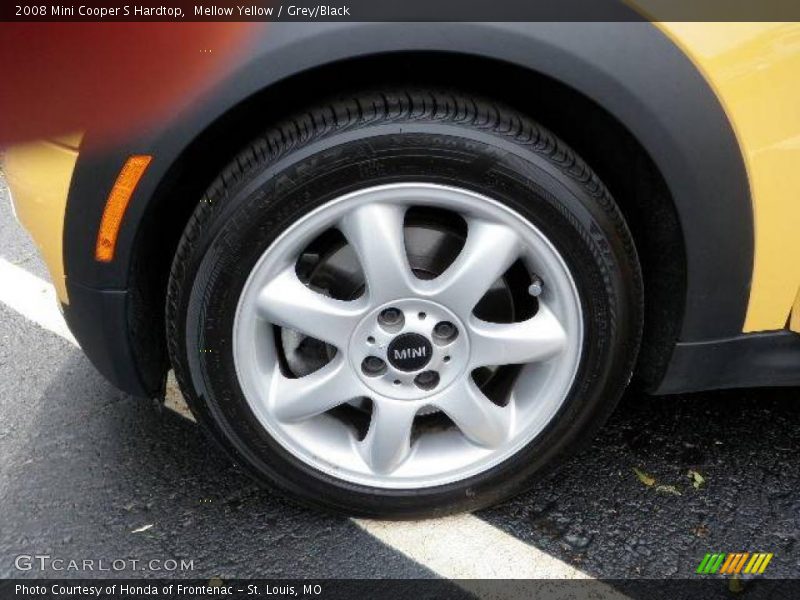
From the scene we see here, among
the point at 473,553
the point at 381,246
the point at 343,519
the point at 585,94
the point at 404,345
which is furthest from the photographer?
the point at 343,519

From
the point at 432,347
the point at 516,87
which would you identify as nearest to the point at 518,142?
the point at 516,87

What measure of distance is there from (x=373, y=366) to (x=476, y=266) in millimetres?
329

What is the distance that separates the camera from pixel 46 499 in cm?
204

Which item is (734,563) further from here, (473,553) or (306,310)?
(306,310)

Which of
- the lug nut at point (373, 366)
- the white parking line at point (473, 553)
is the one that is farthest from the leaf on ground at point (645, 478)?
the lug nut at point (373, 366)

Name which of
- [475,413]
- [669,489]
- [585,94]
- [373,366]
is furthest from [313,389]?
[669,489]

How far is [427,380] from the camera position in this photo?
182 cm

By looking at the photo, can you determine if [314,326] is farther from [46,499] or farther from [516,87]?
[46,499]

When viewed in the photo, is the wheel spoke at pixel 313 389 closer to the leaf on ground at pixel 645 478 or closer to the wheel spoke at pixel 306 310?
the wheel spoke at pixel 306 310

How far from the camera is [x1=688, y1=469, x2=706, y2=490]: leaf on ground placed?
A: 205cm

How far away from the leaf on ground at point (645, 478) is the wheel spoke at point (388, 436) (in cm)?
64

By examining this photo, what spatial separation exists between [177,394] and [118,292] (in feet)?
2.44

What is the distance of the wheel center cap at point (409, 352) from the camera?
1744mm
